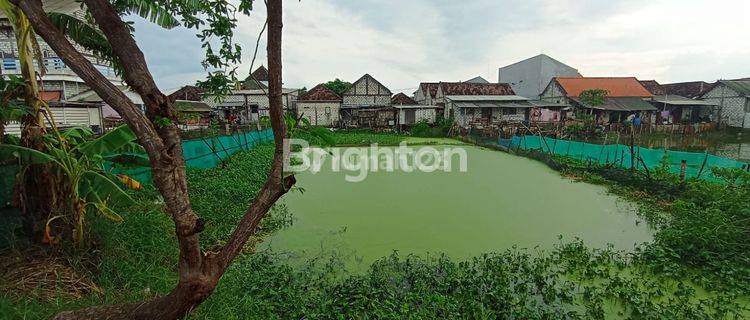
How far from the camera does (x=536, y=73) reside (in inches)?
911

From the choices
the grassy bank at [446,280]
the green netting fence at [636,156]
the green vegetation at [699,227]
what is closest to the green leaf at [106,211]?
the grassy bank at [446,280]

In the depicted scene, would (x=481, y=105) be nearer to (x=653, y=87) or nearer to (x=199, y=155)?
(x=653, y=87)

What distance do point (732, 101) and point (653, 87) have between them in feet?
14.9

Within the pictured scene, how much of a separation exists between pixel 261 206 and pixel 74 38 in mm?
2597

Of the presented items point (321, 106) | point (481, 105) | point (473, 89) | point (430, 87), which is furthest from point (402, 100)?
point (321, 106)

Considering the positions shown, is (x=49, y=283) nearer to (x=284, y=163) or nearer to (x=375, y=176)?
(x=284, y=163)

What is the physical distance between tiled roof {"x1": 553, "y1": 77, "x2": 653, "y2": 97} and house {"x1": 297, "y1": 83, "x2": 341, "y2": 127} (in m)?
12.6

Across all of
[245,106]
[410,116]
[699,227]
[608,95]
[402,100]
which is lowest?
[699,227]

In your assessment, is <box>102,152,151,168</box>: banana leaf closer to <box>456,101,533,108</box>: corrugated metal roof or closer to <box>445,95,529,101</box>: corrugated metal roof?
<box>456,101,533,108</box>: corrugated metal roof

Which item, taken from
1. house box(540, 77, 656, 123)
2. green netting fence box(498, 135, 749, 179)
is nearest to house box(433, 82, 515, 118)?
house box(540, 77, 656, 123)

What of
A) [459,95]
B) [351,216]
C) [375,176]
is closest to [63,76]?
[375,176]

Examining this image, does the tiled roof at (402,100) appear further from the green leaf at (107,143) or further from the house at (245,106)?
the green leaf at (107,143)

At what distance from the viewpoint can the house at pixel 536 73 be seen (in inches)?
896

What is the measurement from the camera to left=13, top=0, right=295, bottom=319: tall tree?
1.31m
